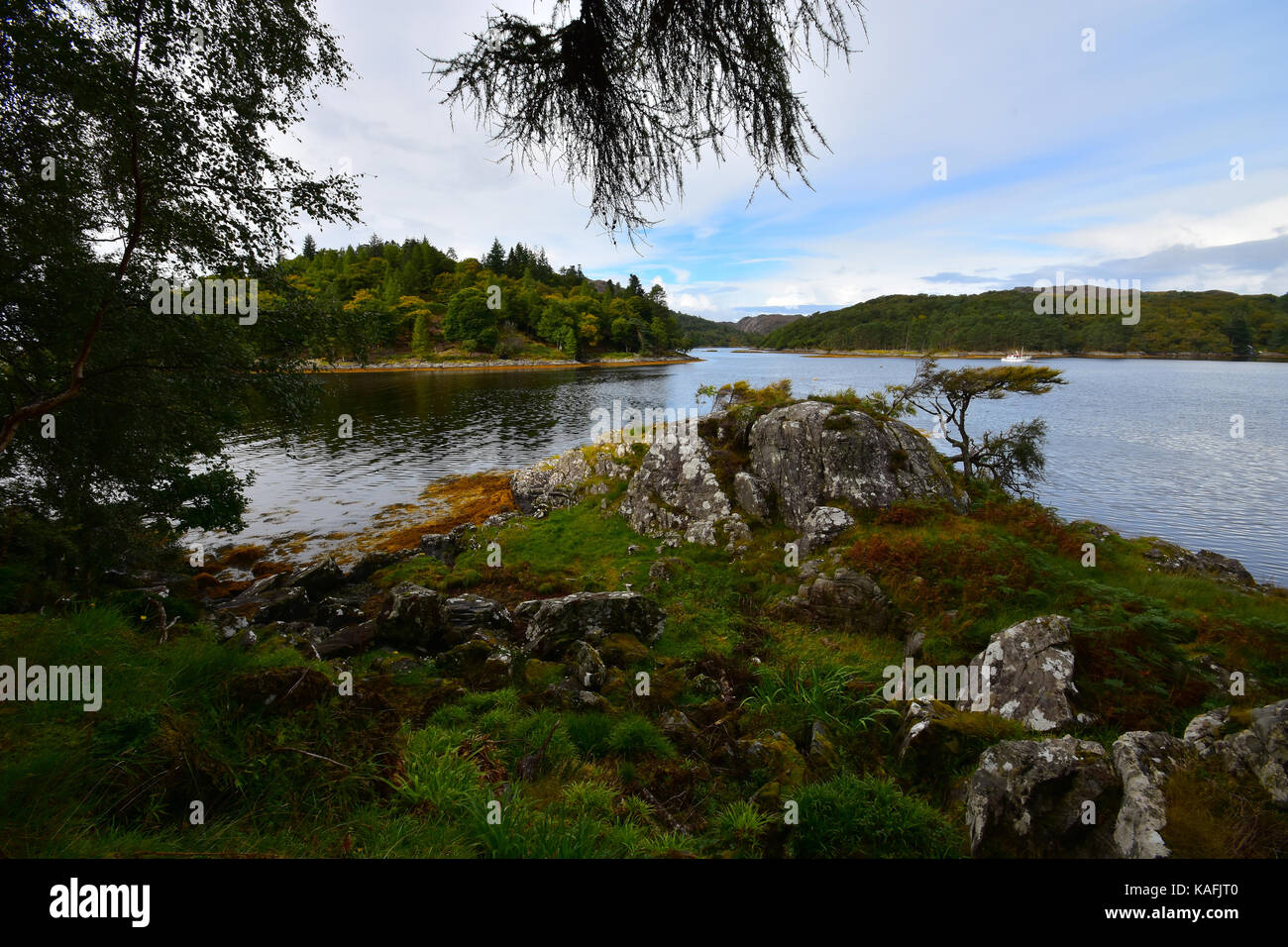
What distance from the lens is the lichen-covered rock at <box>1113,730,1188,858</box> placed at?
3.98 m

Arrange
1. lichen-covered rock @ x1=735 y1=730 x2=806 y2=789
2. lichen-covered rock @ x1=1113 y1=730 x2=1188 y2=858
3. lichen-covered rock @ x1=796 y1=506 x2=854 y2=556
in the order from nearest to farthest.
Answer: lichen-covered rock @ x1=1113 y1=730 x2=1188 y2=858, lichen-covered rock @ x1=735 y1=730 x2=806 y2=789, lichen-covered rock @ x1=796 y1=506 x2=854 y2=556

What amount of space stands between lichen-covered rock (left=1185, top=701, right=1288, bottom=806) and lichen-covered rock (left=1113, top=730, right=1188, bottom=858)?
26 cm

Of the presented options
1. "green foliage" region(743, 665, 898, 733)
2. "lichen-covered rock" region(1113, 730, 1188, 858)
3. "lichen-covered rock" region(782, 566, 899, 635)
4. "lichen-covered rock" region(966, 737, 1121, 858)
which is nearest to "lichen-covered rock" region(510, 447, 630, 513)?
"lichen-covered rock" region(782, 566, 899, 635)

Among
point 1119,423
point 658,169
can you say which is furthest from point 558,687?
point 1119,423

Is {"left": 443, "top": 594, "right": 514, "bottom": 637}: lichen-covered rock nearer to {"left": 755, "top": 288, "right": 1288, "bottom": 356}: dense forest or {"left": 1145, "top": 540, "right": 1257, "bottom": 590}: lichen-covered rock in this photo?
{"left": 1145, "top": 540, "right": 1257, "bottom": 590}: lichen-covered rock

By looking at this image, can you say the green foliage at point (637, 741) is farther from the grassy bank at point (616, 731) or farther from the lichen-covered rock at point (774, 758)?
the lichen-covered rock at point (774, 758)

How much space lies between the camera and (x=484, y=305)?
104125 millimetres

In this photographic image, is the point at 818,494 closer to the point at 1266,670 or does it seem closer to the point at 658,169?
the point at 1266,670

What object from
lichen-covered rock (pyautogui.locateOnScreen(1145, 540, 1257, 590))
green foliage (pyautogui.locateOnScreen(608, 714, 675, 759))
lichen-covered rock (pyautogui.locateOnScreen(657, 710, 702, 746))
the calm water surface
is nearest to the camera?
green foliage (pyautogui.locateOnScreen(608, 714, 675, 759))

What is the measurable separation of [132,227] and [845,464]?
561 inches

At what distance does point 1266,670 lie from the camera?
6492mm

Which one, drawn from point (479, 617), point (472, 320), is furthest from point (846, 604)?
point (472, 320)
